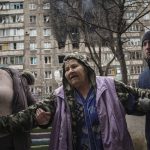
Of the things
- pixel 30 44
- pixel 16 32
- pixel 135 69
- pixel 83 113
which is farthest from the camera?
pixel 16 32

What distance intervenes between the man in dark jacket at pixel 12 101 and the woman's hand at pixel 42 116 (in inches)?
10.5

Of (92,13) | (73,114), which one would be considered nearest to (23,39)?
(92,13)

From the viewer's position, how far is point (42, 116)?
11.0 ft

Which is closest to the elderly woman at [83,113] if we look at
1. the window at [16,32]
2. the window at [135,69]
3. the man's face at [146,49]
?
the man's face at [146,49]

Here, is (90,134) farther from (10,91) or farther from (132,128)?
(132,128)

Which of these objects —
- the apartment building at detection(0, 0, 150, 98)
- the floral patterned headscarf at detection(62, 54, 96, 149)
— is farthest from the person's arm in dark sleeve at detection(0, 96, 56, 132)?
the apartment building at detection(0, 0, 150, 98)

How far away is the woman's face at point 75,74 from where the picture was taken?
3.42 metres

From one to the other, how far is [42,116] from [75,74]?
0.39m

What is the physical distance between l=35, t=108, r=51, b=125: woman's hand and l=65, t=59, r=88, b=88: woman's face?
296mm

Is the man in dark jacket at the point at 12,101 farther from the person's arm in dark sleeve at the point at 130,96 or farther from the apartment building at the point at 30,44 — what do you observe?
the apartment building at the point at 30,44

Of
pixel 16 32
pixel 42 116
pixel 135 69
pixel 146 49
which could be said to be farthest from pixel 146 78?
pixel 16 32

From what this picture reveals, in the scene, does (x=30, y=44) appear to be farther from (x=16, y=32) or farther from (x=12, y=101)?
(x=12, y=101)

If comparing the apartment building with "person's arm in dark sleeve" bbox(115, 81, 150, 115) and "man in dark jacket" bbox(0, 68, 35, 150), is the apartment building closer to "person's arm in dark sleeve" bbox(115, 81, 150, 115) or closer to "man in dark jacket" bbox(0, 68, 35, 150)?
"man in dark jacket" bbox(0, 68, 35, 150)

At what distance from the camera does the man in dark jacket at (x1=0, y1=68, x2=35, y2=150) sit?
3525 millimetres
